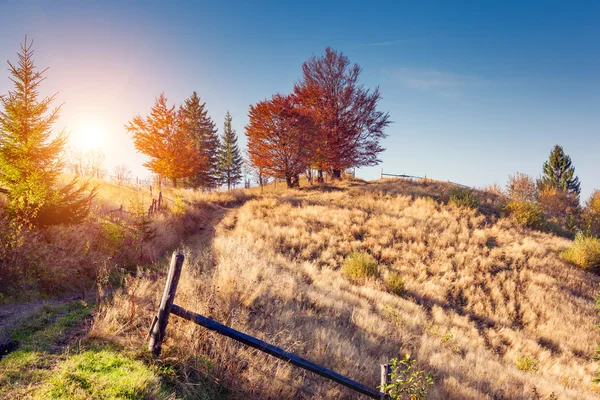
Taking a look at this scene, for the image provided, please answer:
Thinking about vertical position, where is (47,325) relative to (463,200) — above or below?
below

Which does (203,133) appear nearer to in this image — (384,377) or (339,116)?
(339,116)

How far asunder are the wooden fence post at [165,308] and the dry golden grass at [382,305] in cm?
30

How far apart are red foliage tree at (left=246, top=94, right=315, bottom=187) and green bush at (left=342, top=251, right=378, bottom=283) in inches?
624

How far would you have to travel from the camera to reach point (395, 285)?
11.1m

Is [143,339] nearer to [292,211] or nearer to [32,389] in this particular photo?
[32,389]

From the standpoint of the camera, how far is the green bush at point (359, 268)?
1190cm

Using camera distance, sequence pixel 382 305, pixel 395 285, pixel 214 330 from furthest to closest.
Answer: pixel 395 285 → pixel 382 305 → pixel 214 330

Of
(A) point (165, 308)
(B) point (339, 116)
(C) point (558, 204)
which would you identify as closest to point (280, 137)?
(B) point (339, 116)

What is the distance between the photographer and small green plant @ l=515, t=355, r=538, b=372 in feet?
24.5

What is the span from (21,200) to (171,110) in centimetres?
2127

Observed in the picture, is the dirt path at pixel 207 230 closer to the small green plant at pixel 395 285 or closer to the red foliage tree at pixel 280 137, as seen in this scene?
the red foliage tree at pixel 280 137

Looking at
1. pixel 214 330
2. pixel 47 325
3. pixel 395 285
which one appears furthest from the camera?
pixel 395 285

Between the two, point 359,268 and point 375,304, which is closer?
point 375,304

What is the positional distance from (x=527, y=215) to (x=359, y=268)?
46.4 feet
